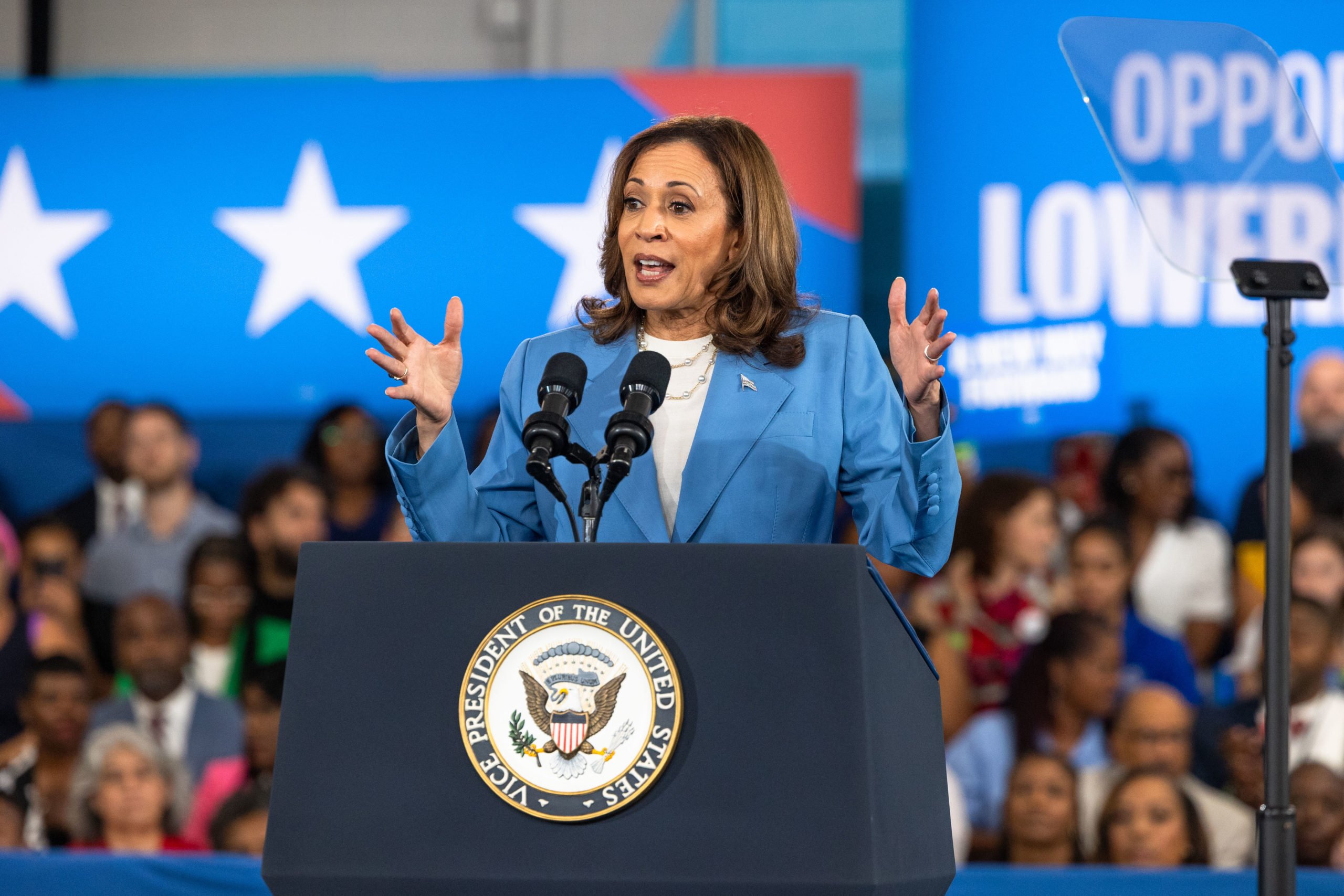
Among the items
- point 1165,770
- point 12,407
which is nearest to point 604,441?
point 1165,770

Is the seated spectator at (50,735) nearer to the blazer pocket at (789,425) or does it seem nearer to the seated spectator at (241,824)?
the seated spectator at (241,824)

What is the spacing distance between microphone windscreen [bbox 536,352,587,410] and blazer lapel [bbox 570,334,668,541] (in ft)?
0.48

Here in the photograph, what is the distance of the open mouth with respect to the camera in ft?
5.65

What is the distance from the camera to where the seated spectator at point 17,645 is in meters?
3.98

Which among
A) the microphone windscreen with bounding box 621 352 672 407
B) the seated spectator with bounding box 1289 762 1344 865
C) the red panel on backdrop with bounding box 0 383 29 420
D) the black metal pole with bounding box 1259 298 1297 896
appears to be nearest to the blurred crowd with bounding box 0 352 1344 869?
the seated spectator with bounding box 1289 762 1344 865

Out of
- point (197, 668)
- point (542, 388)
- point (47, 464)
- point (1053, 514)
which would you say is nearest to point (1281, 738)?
point (542, 388)

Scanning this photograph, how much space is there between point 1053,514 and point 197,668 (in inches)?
90.5

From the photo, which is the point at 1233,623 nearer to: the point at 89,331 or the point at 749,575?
the point at 749,575

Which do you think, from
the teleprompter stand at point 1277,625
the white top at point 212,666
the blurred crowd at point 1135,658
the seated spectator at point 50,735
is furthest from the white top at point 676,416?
the seated spectator at point 50,735

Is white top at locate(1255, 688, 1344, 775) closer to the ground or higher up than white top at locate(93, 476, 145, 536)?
closer to the ground

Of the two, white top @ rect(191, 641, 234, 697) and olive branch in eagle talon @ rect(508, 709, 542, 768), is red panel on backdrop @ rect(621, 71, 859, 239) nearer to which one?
white top @ rect(191, 641, 234, 697)

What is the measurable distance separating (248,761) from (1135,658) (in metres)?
2.21

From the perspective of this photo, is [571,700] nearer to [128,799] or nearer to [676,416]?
[676,416]

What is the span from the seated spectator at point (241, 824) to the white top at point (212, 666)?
0.47 meters
